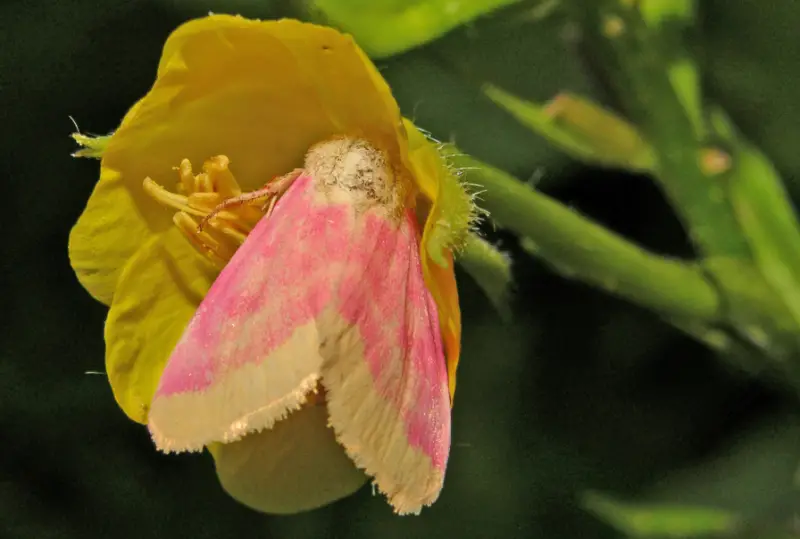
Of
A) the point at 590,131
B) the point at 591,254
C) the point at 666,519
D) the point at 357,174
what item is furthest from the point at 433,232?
the point at 666,519

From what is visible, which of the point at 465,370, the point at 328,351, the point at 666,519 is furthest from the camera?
the point at 465,370

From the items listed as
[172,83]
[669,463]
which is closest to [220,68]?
[172,83]

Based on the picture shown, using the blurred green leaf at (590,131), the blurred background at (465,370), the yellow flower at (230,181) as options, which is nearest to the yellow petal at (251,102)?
the yellow flower at (230,181)

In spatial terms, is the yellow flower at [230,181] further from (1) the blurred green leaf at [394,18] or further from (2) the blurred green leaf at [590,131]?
(2) the blurred green leaf at [590,131]

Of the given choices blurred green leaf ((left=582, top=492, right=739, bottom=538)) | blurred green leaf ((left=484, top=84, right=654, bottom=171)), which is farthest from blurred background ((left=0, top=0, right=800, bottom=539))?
blurred green leaf ((left=484, top=84, right=654, bottom=171))

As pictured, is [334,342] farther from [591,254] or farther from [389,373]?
[591,254]

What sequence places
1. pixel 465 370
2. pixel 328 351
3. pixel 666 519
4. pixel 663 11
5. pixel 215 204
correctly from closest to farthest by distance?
pixel 328 351
pixel 215 204
pixel 663 11
pixel 666 519
pixel 465 370

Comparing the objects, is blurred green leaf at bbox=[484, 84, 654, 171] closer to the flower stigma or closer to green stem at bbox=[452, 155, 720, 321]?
green stem at bbox=[452, 155, 720, 321]
